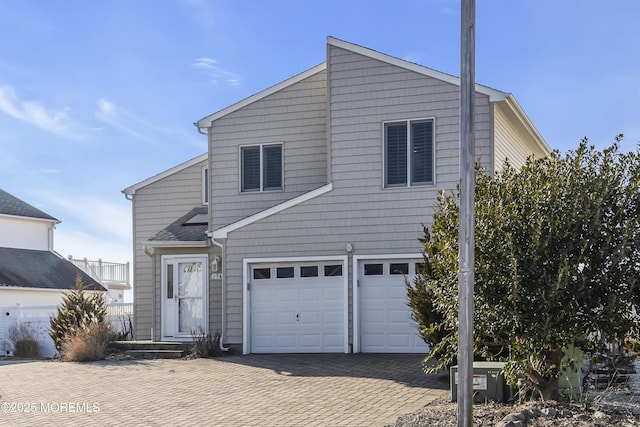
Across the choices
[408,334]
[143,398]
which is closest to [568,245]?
[143,398]

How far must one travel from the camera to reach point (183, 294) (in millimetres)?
19422

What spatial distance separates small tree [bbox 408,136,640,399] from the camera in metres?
8.45

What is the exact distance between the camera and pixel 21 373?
50.5ft

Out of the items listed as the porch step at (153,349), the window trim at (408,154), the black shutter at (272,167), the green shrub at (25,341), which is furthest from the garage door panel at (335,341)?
the green shrub at (25,341)

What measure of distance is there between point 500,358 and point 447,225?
2169mm

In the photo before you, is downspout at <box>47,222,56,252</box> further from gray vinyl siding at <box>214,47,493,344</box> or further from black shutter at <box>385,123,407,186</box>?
black shutter at <box>385,123,407,186</box>

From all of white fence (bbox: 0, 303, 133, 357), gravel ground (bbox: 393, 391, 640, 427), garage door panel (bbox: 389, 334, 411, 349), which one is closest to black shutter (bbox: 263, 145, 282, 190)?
garage door panel (bbox: 389, 334, 411, 349)

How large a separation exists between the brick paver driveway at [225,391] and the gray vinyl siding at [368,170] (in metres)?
2.61

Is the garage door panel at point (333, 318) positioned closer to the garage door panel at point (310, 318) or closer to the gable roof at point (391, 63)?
the garage door panel at point (310, 318)

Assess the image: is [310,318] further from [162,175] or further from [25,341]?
[25,341]

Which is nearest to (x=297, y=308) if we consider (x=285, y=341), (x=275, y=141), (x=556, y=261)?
(x=285, y=341)

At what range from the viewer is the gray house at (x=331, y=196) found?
16.3m

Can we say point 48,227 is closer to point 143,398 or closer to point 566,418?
point 143,398

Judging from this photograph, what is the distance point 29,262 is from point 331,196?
17.3 m
